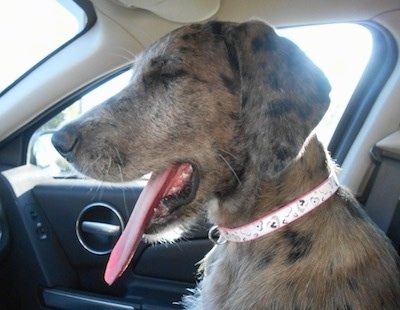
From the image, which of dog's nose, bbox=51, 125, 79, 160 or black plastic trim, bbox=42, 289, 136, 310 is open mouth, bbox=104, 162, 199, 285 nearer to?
dog's nose, bbox=51, 125, 79, 160

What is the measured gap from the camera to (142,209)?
1.75 metres

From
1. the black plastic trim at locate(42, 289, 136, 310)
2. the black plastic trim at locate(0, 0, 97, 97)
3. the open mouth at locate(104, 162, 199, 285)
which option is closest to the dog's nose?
the open mouth at locate(104, 162, 199, 285)

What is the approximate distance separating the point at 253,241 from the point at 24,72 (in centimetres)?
159

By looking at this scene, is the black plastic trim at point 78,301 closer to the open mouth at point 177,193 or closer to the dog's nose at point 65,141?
the open mouth at point 177,193

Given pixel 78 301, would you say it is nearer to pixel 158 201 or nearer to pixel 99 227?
pixel 99 227

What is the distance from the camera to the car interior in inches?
97.3

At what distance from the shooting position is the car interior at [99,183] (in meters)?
2.47

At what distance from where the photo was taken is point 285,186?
1.70m

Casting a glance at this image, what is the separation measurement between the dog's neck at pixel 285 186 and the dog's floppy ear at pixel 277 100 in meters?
0.10

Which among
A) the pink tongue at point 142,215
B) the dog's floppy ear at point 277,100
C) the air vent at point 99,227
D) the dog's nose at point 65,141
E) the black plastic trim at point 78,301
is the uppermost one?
the dog's floppy ear at point 277,100

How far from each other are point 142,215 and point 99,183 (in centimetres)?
79

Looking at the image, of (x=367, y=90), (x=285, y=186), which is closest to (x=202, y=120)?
(x=285, y=186)

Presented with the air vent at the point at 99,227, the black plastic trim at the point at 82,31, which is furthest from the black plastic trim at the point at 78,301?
the black plastic trim at the point at 82,31

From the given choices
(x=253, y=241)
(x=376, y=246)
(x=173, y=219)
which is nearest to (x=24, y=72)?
(x=173, y=219)
